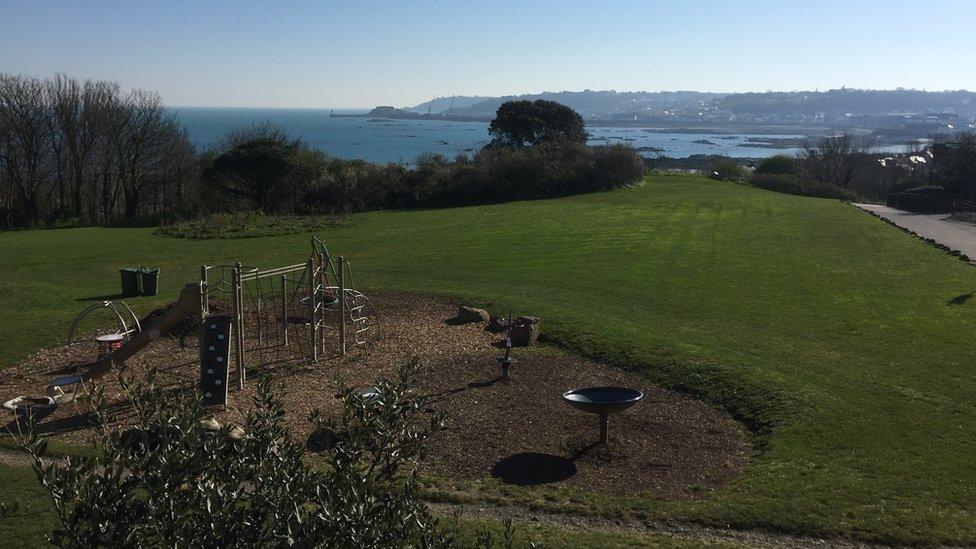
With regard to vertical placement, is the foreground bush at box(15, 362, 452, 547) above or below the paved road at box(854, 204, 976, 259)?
above

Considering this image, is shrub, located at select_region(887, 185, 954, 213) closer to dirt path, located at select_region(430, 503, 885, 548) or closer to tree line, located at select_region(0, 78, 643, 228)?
tree line, located at select_region(0, 78, 643, 228)

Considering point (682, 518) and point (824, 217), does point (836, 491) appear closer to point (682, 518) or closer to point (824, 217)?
point (682, 518)

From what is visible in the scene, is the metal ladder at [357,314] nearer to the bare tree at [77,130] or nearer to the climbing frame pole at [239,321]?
the climbing frame pole at [239,321]

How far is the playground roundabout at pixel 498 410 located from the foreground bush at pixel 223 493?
5.14 metres

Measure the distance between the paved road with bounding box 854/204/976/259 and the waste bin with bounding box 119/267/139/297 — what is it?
2845 centimetres

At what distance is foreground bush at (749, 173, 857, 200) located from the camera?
190ft

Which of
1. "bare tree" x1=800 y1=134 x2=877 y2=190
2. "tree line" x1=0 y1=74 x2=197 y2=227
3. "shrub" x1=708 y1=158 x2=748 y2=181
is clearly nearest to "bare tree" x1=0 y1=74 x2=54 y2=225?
"tree line" x1=0 y1=74 x2=197 y2=227

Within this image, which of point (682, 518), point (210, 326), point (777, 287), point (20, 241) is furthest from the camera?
point (20, 241)

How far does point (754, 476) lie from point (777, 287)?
1400 cm

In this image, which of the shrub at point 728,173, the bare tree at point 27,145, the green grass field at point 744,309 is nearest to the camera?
the green grass field at point 744,309

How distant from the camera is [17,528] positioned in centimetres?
802

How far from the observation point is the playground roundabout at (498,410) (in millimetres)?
10148

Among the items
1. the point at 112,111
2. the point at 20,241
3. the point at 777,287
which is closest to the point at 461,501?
the point at 777,287

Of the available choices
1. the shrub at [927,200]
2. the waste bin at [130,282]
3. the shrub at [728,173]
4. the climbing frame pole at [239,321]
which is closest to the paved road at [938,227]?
Answer: the shrub at [927,200]
